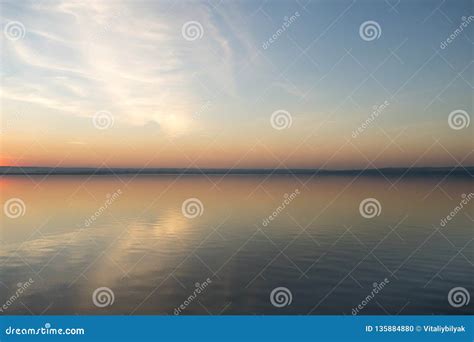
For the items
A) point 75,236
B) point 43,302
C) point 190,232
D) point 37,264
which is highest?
point 190,232

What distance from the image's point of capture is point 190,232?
70.8 feet

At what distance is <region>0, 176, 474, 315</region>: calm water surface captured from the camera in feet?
38.0

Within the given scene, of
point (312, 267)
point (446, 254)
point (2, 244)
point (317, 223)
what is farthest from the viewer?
point (317, 223)

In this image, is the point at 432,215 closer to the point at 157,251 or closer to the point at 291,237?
the point at 291,237

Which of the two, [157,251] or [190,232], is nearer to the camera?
[157,251]

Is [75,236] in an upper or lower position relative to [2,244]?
upper

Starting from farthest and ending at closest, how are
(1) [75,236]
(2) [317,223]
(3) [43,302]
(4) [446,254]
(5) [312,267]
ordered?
(2) [317,223] < (1) [75,236] < (4) [446,254] < (5) [312,267] < (3) [43,302]

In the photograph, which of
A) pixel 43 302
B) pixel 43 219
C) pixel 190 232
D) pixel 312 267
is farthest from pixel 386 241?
pixel 43 219

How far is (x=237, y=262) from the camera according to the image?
1557 centimetres

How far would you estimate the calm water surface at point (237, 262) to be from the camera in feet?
38.0

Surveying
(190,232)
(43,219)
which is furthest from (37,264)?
(43,219)

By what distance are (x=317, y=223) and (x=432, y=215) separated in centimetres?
949

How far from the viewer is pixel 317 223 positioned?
23.9m

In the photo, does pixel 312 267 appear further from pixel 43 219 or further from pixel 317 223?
pixel 43 219
